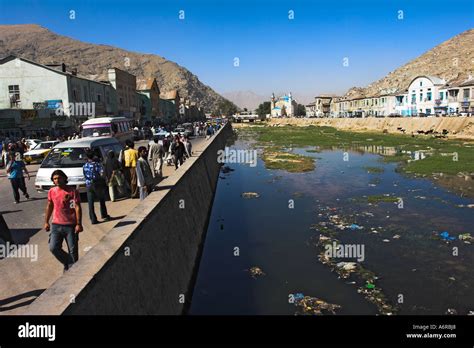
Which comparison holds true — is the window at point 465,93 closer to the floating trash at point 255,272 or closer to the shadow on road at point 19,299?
the floating trash at point 255,272

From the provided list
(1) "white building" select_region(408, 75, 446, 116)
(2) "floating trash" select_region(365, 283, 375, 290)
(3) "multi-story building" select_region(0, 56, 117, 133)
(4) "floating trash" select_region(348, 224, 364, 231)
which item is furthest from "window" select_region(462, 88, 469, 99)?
(2) "floating trash" select_region(365, 283, 375, 290)

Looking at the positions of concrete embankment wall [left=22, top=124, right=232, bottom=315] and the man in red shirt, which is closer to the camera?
concrete embankment wall [left=22, top=124, right=232, bottom=315]

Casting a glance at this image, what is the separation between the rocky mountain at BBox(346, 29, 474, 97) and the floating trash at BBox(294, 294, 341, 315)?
5249 inches

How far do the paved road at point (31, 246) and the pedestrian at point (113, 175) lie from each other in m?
0.49

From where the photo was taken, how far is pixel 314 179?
23.8 meters

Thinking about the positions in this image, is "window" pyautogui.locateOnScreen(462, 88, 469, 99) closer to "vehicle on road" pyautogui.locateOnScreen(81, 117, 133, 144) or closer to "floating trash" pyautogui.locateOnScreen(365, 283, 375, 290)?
"vehicle on road" pyautogui.locateOnScreen(81, 117, 133, 144)

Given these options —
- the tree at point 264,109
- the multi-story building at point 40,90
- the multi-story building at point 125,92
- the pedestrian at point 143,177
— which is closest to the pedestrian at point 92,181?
the pedestrian at point 143,177

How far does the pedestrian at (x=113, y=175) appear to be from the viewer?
11.6m

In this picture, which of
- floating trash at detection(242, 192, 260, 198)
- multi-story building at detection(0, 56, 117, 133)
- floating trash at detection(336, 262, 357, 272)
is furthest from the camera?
multi-story building at detection(0, 56, 117, 133)

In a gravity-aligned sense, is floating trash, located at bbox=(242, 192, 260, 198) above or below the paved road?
below

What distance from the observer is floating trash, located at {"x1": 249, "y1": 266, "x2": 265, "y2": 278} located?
32.7 ft
